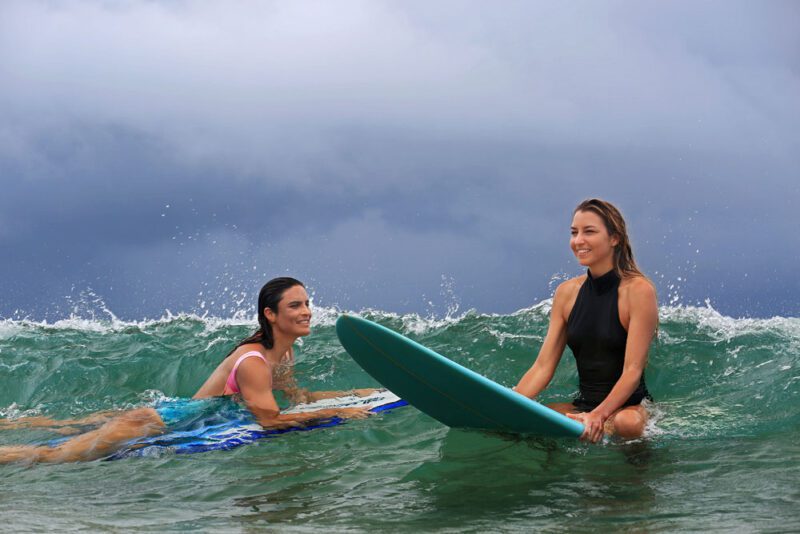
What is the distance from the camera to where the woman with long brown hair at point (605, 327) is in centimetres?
482

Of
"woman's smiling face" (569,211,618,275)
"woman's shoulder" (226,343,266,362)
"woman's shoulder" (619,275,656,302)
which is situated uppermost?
"woman's smiling face" (569,211,618,275)

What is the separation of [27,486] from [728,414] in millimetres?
4918

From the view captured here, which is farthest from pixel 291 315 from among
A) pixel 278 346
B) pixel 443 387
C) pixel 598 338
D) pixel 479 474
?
pixel 598 338

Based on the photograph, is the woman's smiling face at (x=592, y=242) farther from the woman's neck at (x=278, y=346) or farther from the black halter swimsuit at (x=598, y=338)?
the woman's neck at (x=278, y=346)

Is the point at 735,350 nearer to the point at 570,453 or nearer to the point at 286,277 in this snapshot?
the point at 570,453

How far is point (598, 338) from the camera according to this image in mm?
5059

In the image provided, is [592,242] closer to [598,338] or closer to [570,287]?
[570,287]

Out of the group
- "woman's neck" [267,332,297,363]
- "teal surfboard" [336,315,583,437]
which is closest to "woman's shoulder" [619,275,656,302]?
"teal surfboard" [336,315,583,437]

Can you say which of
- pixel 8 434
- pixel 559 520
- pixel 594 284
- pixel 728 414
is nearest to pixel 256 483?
pixel 559 520

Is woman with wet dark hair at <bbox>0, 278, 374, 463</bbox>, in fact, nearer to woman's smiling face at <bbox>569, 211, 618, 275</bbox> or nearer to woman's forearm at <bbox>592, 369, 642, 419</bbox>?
woman's smiling face at <bbox>569, 211, 618, 275</bbox>

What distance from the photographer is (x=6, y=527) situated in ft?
13.3

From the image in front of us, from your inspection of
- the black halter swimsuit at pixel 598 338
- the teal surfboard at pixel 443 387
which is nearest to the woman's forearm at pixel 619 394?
the teal surfboard at pixel 443 387

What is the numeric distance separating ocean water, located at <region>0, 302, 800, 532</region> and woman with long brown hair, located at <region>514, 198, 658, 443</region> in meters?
0.27

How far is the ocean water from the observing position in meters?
4.15
